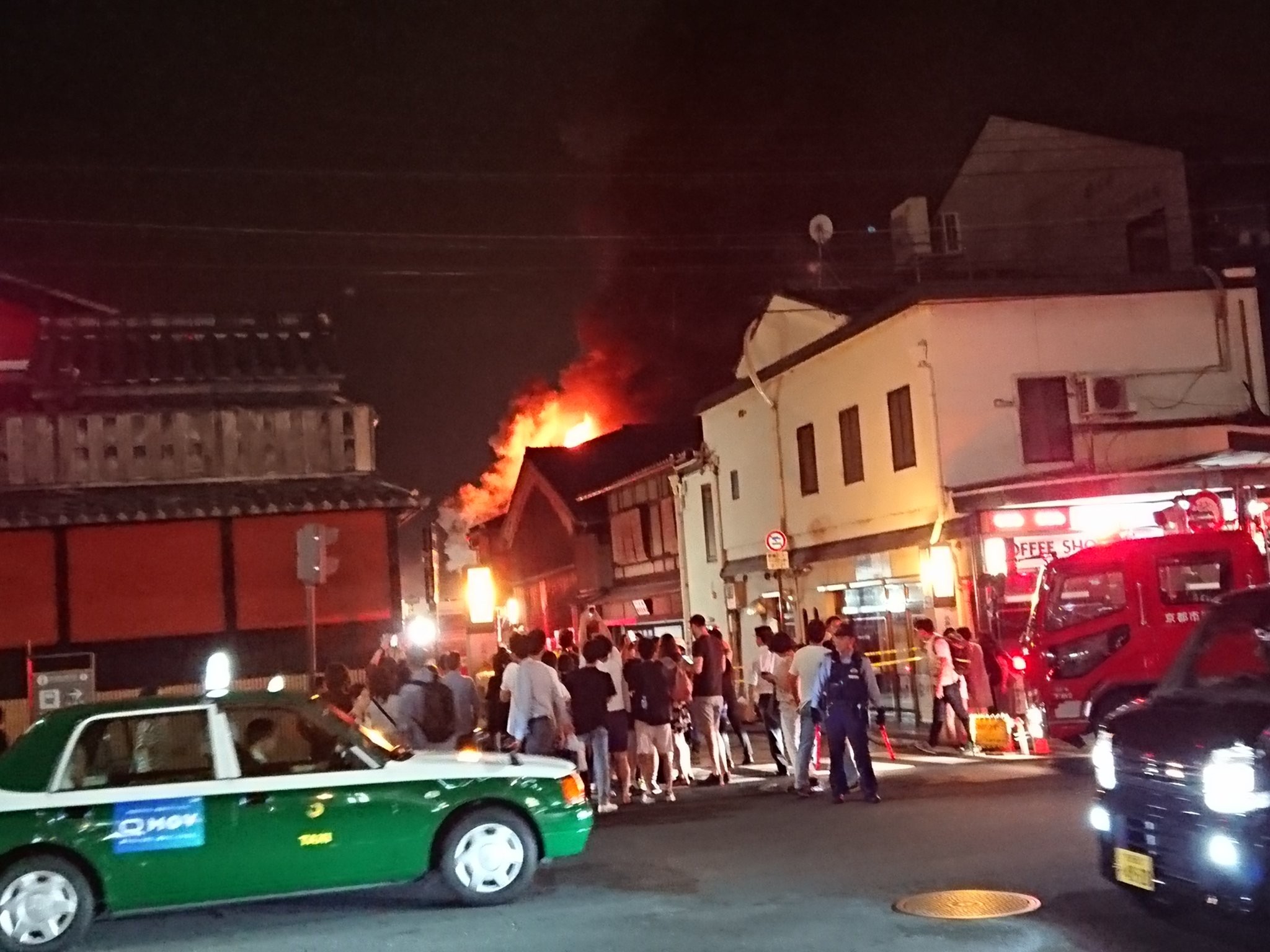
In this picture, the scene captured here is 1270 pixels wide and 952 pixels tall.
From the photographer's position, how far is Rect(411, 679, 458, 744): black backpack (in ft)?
42.9

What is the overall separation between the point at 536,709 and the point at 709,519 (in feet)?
66.0

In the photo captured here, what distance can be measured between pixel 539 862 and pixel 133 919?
2912mm

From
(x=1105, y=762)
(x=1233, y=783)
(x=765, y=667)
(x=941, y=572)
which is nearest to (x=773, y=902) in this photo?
(x=1105, y=762)

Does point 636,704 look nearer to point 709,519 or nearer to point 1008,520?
point 1008,520

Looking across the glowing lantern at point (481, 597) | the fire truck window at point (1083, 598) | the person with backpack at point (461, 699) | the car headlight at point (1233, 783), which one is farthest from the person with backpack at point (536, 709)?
the glowing lantern at point (481, 597)

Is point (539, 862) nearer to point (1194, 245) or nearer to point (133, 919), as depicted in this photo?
point (133, 919)

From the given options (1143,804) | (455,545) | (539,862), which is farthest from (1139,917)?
(455,545)

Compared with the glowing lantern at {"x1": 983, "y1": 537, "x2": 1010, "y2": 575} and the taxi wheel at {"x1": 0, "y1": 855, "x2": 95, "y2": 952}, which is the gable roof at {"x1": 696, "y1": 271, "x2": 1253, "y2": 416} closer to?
the glowing lantern at {"x1": 983, "y1": 537, "x2": 1010, "y2": 575}

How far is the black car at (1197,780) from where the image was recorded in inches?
258

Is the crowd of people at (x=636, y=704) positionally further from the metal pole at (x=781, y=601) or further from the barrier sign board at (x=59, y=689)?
the metal pole at (x=781, y=601)

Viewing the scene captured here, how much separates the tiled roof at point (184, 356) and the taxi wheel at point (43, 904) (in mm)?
13376

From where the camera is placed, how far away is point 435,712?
13.1 meters

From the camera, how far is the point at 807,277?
38000 millimetres

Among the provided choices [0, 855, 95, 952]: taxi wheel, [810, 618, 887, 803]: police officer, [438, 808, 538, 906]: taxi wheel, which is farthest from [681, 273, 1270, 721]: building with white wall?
[0, 855, 95, 952]: taxi wheel
